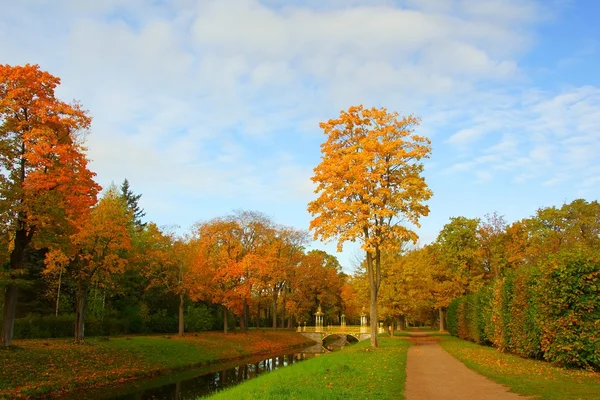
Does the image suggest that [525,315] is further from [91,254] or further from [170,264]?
[170,264]

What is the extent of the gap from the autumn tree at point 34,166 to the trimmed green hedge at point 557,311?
20.9 meters

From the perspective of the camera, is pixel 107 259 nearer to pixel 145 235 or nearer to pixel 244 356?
pixel 244 356

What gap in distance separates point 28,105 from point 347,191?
1672 centimetres

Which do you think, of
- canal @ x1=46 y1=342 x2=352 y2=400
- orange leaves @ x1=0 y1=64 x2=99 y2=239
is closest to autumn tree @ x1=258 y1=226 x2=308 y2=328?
Result: canal @ x1=46 y1=342 x2=352 y2=400

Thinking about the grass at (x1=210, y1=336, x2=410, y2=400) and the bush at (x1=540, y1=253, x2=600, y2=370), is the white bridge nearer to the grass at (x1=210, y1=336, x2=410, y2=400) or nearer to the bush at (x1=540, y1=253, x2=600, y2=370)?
the grass at (x1=210, y1=336, x2=410, y2=400)

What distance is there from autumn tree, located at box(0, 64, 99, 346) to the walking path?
16.7 meters

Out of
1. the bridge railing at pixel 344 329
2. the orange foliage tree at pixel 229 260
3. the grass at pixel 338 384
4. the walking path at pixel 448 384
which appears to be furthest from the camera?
the bridge railing at pixel 344 329

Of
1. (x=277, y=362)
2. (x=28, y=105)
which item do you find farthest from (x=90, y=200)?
(x=277, y=362)

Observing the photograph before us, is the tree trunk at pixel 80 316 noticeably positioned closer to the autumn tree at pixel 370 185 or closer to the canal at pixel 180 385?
the canal at pixel 180 385

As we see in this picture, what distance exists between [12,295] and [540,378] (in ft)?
73.2

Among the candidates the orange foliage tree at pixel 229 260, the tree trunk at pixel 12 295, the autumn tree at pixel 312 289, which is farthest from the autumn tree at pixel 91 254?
the autumn tree at pixel 312 289

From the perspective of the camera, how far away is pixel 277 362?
3353cm

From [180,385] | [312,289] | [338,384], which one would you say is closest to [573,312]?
[338,384]

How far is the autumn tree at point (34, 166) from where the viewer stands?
19281 mm
